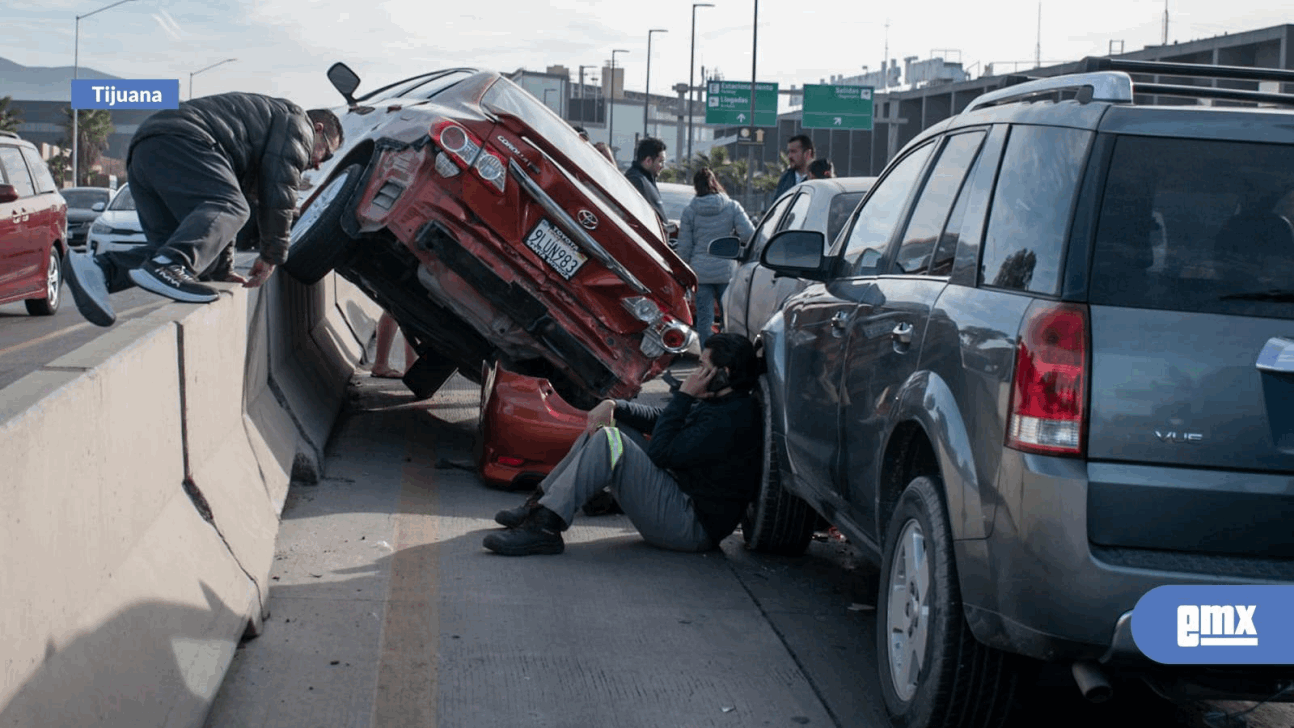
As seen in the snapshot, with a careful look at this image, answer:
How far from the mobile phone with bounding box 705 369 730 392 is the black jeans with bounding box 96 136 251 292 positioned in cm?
242

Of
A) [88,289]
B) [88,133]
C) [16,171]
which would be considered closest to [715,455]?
[88,289]

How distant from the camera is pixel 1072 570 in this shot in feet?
11.0

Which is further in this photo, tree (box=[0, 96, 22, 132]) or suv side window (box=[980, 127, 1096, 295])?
tree (box=[0, 96, 22, 132])

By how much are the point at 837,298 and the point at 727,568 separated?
5.09ft

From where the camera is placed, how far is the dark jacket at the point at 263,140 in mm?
7086

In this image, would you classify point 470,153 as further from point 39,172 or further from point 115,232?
point 115,232

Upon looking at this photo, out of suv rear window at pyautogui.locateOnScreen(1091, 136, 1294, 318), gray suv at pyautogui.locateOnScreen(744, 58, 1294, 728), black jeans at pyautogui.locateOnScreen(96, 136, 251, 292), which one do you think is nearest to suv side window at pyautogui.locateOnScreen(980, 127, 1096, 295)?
gray suv at pyautogui.locateOnScreen(744, 58, 1294, 728)

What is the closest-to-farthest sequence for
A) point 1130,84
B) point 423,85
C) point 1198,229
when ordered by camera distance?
point 1198,229 → point 1130,84 → point 423,85

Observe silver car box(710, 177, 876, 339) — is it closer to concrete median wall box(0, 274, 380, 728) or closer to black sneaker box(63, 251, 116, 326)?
concrete median wall box(0, 274, 380, 728)

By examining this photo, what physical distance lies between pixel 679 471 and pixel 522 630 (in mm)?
1580

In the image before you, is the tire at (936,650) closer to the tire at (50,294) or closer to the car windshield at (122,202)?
the tire at (50,294)

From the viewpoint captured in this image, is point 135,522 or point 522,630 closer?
point 135,522

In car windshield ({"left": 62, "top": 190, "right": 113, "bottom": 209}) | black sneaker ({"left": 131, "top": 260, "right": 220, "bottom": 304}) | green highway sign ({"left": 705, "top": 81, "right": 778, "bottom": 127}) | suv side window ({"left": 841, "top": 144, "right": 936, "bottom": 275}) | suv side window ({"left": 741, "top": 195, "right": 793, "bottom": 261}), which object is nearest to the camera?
suv side window ({"left": 841, "top": 144, "right": 936, "bottom": 275})

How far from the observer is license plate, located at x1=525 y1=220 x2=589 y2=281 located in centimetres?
774
